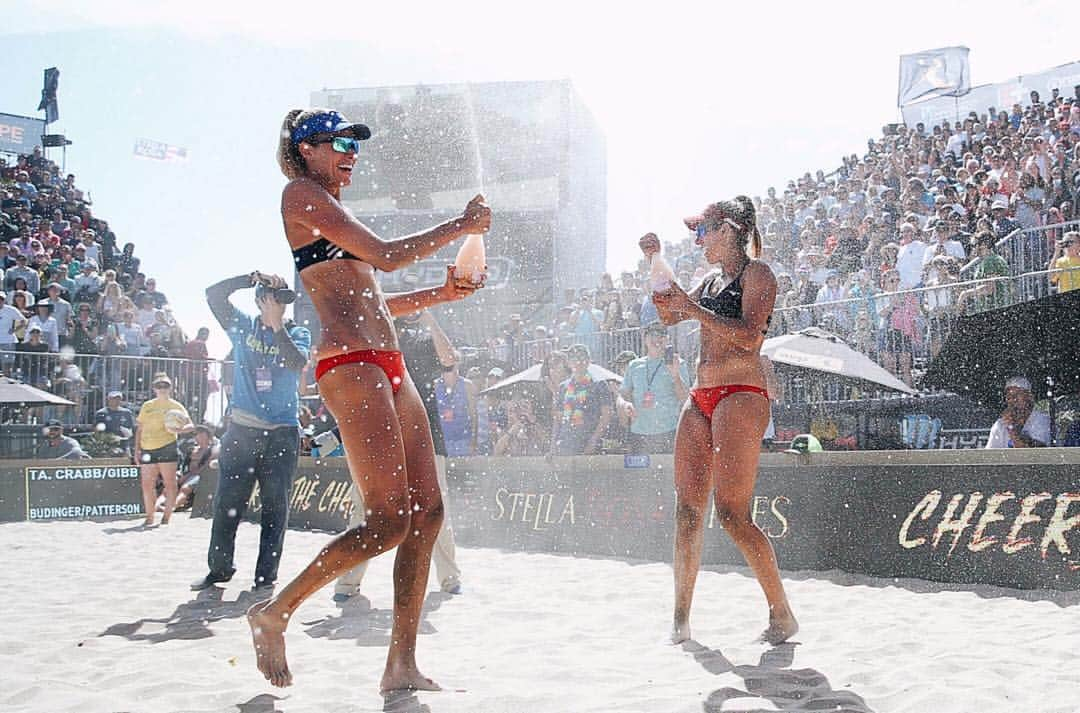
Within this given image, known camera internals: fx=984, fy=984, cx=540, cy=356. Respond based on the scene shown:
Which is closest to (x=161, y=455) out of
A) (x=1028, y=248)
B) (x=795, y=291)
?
(x=795, y=291)

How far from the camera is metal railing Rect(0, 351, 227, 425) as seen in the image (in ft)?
48.6

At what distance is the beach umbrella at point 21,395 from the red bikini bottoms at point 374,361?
37.6 ft

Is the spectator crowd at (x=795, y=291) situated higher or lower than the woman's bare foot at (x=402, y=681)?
higher

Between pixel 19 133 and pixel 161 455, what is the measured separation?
2124 cm

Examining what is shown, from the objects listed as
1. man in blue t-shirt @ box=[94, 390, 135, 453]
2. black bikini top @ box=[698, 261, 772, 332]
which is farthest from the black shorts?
black bikini top @ box=[698, 261, 772, 332]

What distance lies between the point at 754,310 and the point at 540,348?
1022 centimetres

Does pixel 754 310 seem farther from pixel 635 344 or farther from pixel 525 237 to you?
pixel 525 237

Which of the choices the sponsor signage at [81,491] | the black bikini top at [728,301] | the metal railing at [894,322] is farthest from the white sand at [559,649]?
the sponsor signage at [81,491]

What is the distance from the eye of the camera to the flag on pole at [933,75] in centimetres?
2031

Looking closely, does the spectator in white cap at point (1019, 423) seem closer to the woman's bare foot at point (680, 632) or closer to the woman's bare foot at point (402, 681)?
the woman's bare foot at point (680, 632)

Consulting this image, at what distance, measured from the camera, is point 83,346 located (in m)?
15.6

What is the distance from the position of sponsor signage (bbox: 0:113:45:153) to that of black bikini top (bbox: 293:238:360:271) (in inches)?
1100

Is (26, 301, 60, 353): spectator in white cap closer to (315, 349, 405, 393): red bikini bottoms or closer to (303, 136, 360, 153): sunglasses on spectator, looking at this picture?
(303, 136, 360, 153): sunglasses on spectator

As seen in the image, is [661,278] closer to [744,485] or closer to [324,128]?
[744,485]
